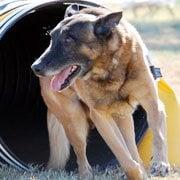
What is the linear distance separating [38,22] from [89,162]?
60.9 inches

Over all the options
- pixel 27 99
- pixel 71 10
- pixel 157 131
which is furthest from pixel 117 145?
pixel 27 99

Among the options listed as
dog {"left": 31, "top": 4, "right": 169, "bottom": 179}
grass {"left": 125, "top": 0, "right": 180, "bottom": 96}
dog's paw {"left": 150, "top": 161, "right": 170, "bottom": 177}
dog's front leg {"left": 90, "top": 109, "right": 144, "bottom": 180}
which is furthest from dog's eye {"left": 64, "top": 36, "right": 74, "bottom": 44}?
grass {"left": 125, "top": 0, "right": 180, "bottom": 96}

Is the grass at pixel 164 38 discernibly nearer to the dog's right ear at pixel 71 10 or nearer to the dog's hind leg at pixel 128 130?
the dog's hind leg at pixel 128 130

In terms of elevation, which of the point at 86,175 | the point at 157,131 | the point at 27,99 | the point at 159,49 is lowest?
the point at 159,49

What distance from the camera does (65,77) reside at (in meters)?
6.47

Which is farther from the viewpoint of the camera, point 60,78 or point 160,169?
point 160,169

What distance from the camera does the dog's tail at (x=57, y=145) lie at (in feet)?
24.5

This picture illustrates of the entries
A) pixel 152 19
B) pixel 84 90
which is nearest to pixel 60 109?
pixel 84 90

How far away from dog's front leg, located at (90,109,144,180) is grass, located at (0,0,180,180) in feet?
0.79

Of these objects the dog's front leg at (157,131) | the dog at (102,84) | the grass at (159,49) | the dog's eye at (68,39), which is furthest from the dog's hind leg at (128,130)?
the dog's eye at (68,39)

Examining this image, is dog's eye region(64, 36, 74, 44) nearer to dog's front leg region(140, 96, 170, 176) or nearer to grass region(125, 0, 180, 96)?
dog's front leg region(140, 96, 170, 176)

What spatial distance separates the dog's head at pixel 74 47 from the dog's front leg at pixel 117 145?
474 mm

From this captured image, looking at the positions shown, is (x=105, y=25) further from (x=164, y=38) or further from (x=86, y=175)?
(x=164, y=38)

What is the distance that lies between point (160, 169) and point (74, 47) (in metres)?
1.23
